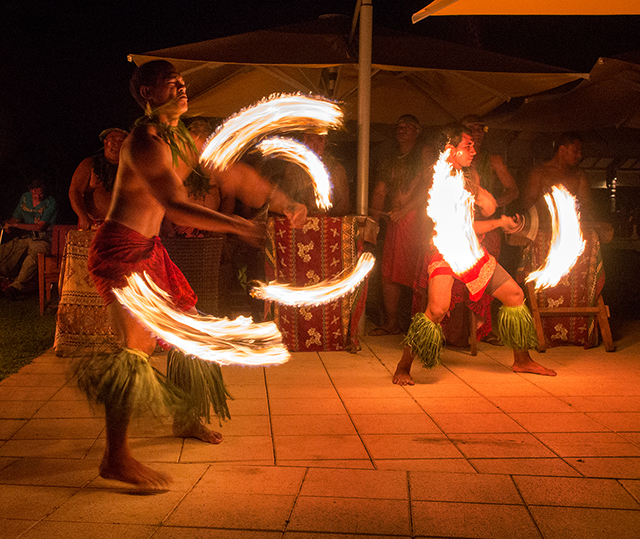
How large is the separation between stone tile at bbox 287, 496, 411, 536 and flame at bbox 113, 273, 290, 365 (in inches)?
32.9

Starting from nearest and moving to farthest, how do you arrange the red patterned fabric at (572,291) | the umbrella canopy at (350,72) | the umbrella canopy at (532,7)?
the umbrella canopy at (532,7)
the umbrella canopy at (350,72)
the red patterned fabric at (572,291)

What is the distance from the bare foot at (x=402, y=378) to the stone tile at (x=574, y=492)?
1788 mm

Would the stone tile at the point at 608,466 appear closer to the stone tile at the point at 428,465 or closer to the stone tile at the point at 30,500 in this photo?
the stone tile at the point at 428,465

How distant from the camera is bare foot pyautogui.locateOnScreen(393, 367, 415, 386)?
14.8ft

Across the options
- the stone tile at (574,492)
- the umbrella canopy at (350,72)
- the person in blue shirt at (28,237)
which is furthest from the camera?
the person in blue shirt at (28,237)

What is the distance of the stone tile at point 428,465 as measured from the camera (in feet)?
9.40

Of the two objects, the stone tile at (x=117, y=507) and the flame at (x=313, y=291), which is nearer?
the stone tile at (x=117, y=507)

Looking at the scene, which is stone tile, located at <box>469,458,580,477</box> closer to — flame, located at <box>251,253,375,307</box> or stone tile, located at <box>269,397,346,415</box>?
stone tile, located at <box>269,397,346,415</box>

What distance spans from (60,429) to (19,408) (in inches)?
22.2

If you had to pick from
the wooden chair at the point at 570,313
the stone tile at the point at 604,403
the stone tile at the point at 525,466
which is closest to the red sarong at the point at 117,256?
the stone tile at the point at 525,466

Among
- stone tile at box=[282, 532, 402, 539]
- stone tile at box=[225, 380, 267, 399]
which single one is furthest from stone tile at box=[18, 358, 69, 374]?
stone tile at box=[282, 532, 402, 539]

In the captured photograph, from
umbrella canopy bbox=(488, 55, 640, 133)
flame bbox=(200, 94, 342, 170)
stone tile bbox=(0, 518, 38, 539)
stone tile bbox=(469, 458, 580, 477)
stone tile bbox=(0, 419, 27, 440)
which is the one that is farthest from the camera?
umbrella canopy bbox=(488, 55, 640, 133)

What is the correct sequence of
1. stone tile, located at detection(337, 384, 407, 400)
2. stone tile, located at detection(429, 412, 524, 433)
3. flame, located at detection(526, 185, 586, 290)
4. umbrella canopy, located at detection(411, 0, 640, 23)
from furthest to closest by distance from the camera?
flame, located at detection(526, 185, 586, 290) < stone tile, located at detection(337, 384, 407, 400) < stone tile, located at detection(429, 412, 524, 433) < umbrella canopy, located at detection(411, 0, 640, 23)

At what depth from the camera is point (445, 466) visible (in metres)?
2.91
